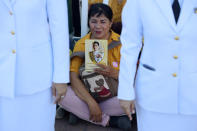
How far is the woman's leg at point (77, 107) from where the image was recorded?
98.0 inches

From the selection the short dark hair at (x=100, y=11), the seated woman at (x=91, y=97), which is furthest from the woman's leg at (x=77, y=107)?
the short dark hair at (x=100, y=11)

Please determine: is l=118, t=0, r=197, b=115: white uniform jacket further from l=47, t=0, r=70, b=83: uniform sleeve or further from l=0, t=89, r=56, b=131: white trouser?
l=0, t=89, r=56, b=131: white trouser

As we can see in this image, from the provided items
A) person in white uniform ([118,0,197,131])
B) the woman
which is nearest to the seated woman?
the woman

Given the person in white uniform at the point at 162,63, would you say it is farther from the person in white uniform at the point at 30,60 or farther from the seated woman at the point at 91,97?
the seated woman at the point at 91,97

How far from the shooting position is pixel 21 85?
1.35m

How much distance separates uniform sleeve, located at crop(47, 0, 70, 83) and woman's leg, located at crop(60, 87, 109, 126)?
1.10 metres

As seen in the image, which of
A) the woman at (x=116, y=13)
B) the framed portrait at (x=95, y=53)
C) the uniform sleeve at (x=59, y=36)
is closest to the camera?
the uniform sleeve at (x=59, y=36)

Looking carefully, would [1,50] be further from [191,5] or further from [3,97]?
[191,5]

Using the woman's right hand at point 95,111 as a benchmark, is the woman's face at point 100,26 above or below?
above

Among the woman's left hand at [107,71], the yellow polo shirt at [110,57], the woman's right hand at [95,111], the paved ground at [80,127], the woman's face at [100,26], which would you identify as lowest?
the paved ground at [80,127]

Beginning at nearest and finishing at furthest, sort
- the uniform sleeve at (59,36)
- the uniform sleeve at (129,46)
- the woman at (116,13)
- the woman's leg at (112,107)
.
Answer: the uniform sleeve at (129,46) → the uniform sleeve at (59,36) → the woman's leg at (112,107) → the woman at (116,13)

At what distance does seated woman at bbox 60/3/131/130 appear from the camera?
2.43 meters

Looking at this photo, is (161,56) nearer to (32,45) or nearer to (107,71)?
(32,45)

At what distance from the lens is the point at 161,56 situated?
3.85 feet
